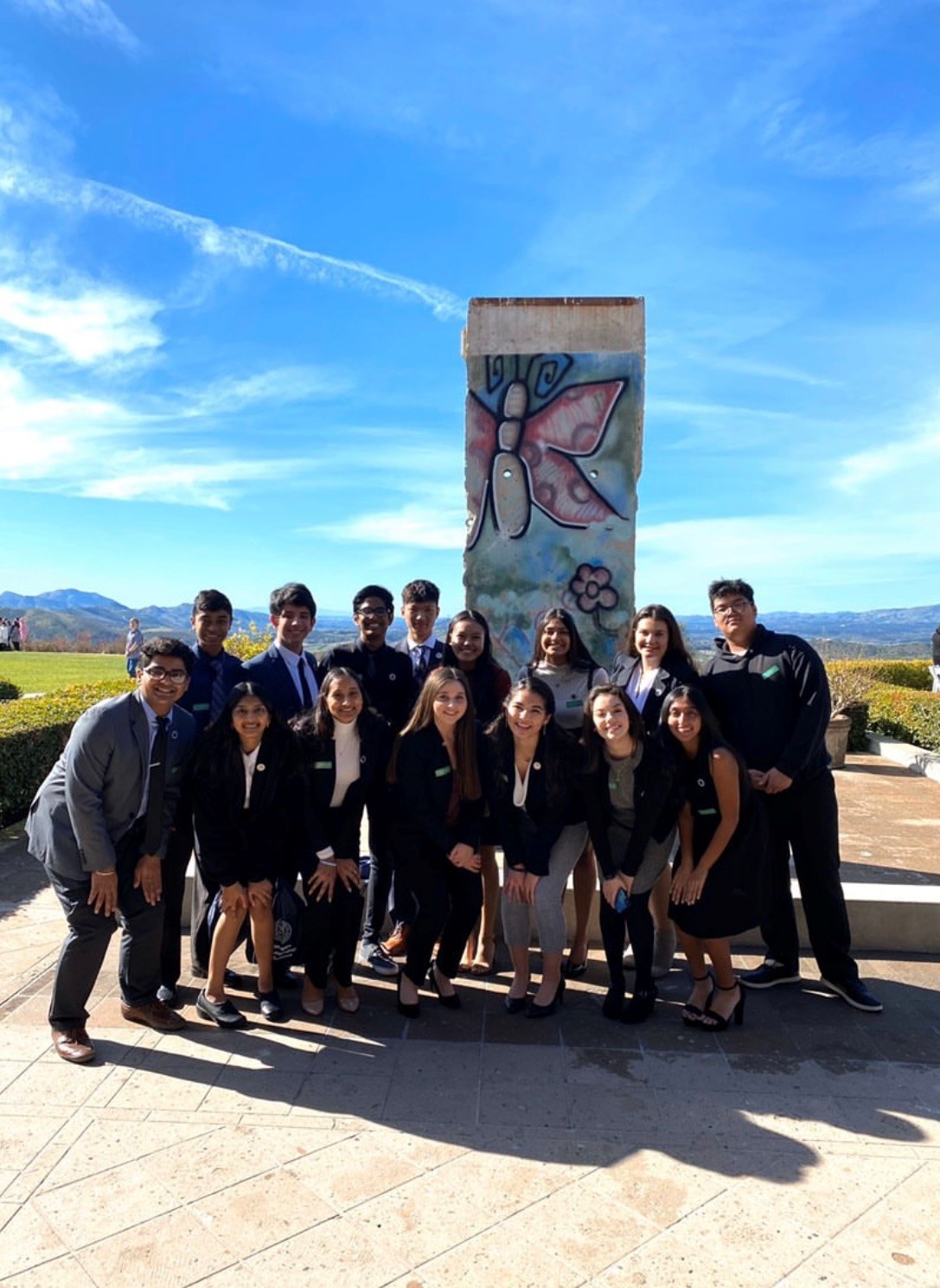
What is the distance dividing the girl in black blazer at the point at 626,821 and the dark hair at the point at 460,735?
0.52 metres

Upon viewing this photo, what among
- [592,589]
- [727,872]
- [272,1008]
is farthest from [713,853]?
[592,589]

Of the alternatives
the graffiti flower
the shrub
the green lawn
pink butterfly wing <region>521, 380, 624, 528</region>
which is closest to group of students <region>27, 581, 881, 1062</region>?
the graffiti flower

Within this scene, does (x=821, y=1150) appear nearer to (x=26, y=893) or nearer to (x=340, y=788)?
(x=340, y=788)

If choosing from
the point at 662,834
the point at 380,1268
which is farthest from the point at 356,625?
the point at 380,1268

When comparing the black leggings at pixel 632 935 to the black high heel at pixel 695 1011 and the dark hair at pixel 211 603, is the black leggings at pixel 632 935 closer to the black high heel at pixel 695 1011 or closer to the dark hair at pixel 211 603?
the black high heel at pixel 695 1011

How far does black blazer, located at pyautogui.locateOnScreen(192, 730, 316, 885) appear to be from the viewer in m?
3.80

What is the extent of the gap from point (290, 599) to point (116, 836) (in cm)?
145

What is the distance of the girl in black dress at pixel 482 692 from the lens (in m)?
4.40

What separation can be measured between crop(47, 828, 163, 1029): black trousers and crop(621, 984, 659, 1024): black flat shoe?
6.67ft

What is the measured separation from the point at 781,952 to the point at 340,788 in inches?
90.5

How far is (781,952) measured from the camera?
4.29 m

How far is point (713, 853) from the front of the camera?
380cm

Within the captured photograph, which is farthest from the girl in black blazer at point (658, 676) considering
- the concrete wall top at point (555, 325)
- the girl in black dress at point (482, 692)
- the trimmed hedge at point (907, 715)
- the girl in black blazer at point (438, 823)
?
the trimmed hedge at point (907, 715)

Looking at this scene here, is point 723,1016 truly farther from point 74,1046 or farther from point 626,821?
Result: point 74,1046
